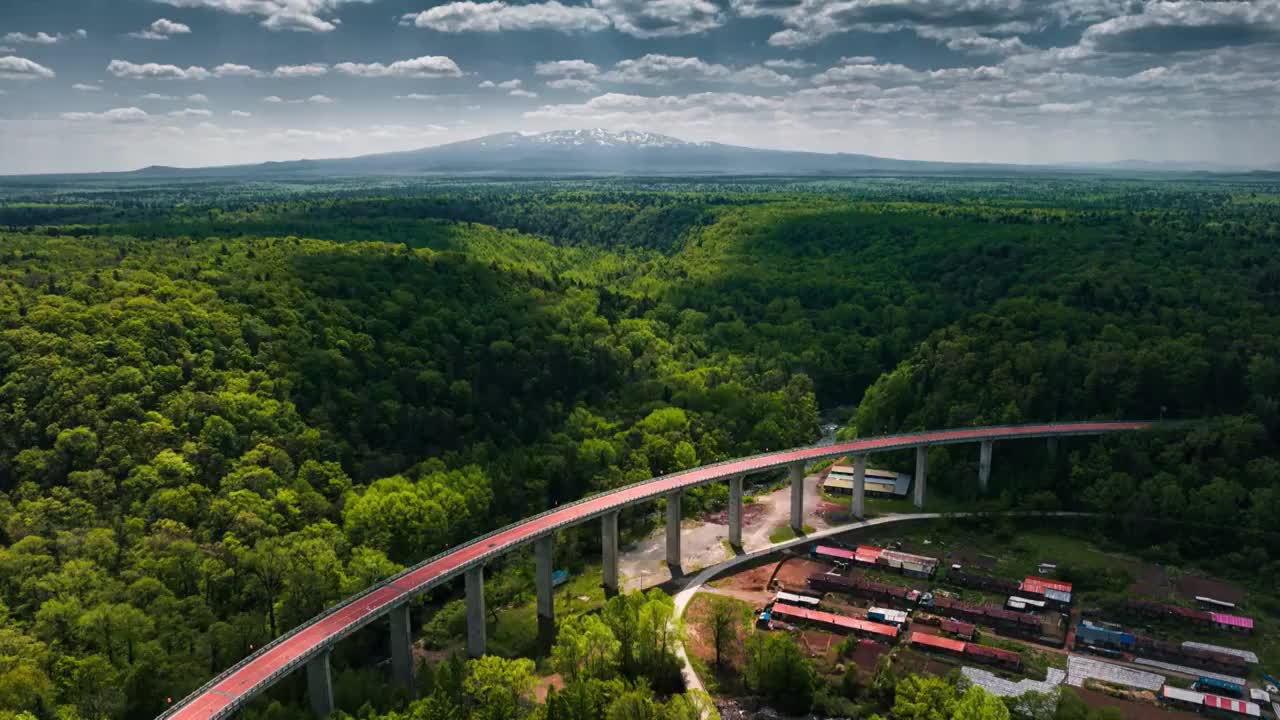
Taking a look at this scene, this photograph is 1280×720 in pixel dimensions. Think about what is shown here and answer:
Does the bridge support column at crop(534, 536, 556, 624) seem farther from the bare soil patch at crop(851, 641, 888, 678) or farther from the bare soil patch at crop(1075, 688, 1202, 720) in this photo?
the bare soil patch at crop(1075, 688, 1202, 720)

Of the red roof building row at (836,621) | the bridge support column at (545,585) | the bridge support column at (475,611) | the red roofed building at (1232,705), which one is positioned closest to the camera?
the red roofed building at (1232,705)

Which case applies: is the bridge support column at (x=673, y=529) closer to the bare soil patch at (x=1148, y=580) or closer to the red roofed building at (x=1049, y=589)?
the red roofed building at (x=1049, y=589)

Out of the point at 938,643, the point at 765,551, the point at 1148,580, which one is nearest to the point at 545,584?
the point at 765,551

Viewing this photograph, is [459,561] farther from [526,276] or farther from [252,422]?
[526,276]

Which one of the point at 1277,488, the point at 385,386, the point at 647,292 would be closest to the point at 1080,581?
the point at 1277,488

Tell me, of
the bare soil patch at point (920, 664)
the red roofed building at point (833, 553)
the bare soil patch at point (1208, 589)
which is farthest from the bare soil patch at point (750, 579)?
the bare soil patch at point (1208, 589)

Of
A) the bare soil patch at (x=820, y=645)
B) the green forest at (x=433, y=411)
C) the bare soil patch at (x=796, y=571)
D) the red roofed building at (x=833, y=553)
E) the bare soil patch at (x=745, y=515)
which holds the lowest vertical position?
the bare soil patch at (x=745, y=515)

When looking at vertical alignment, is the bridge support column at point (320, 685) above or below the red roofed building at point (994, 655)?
above
